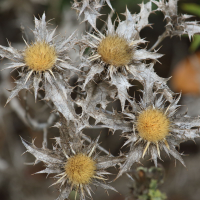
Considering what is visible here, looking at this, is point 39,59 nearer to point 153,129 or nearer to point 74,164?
point 74,164

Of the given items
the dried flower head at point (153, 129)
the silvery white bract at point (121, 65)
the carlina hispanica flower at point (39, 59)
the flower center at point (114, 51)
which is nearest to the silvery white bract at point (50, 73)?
the carlina hispanica flower at point (39, 59)

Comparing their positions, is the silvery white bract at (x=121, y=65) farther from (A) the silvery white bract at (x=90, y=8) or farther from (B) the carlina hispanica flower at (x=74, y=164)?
(B) the carlina hispanica flower at (x=74, y=164)

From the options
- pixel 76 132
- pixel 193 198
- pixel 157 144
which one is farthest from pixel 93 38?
pixel 193 198

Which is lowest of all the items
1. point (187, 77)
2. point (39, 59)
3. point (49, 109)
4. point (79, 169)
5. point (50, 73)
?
point (49, 109)

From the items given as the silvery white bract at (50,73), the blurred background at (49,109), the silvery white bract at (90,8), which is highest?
the silvery white bract at (90,8)

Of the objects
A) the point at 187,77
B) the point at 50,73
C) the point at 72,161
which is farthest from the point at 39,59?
the point at 187,77

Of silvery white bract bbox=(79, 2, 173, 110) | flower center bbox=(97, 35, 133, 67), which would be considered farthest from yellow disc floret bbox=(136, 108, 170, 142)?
flower center bbox=(97, 35, 133, 67)

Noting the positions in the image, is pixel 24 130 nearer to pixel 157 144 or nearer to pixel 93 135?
pixel 93 135

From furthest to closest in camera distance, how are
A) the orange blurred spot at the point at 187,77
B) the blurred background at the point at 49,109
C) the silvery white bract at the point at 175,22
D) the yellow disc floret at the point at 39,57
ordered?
1. the orange blurred spot at the point at 187,77
2. the blurred background at the point at 49,109
3. the silvery white bract at the point at 175,22
4. the yellow disc floret at the point at 39,57
